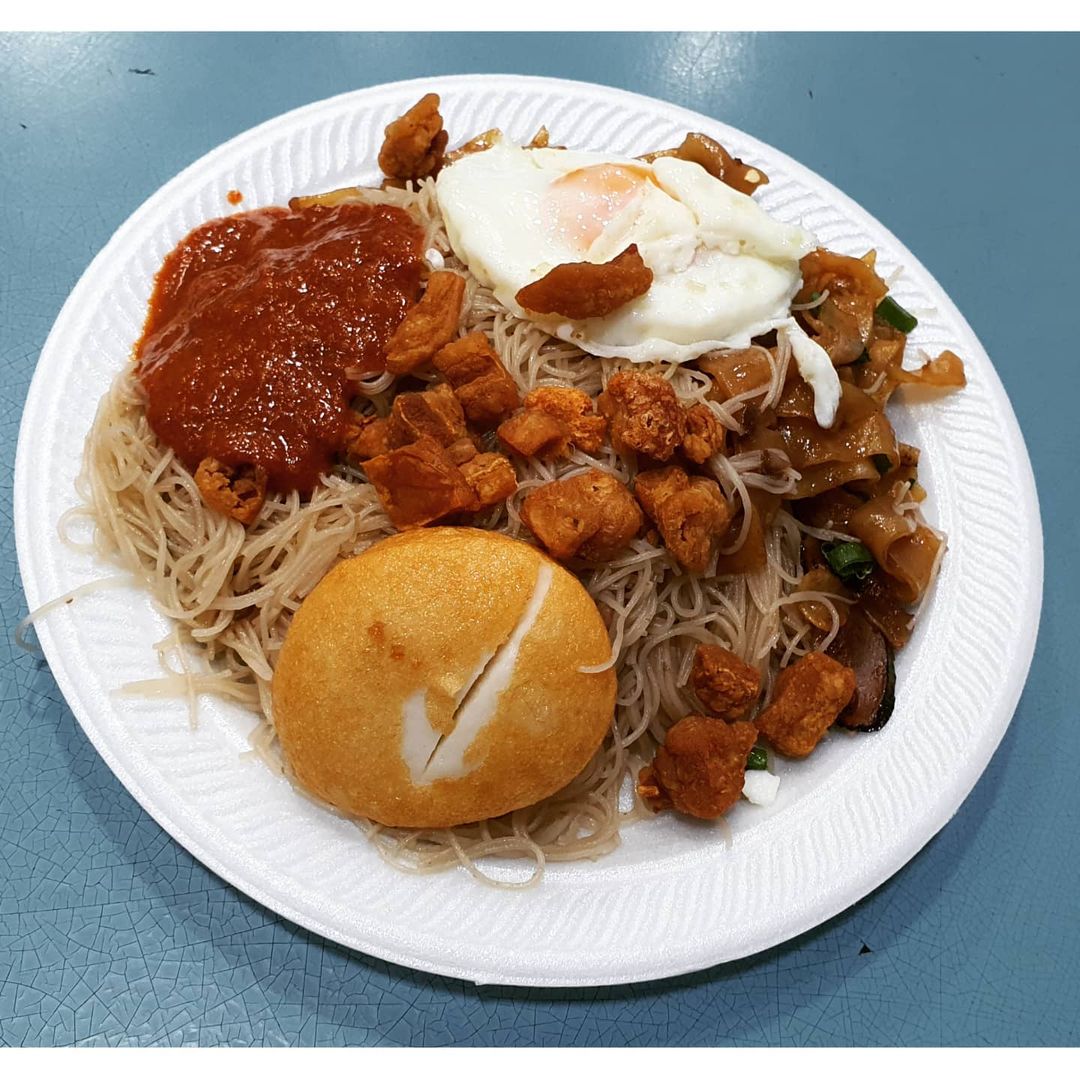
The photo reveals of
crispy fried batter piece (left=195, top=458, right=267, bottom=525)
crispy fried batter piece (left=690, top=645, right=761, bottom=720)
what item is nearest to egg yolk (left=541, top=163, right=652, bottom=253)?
crispy fried batter piece (left=195, top=458, right=267, bottom=525)

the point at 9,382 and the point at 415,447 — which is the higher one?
the point at 415,447

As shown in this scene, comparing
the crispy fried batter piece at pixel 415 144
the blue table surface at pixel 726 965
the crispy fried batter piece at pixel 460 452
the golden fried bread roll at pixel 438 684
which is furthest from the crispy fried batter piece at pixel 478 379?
the blue table surface at pixel 726 965

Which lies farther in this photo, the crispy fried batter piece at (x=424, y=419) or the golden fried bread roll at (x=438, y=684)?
the crispy fried batter piece at (x=424, y=419)

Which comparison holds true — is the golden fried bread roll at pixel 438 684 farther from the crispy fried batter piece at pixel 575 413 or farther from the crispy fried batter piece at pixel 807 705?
the crispy fried batter piece at pixel 807 705

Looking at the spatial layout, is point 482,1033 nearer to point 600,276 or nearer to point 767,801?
point 767,801

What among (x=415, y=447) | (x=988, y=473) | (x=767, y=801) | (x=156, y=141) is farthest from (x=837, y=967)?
(x=156, y=141)
